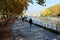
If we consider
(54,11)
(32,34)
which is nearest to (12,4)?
(32,34)

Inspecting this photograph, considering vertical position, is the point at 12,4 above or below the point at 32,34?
above

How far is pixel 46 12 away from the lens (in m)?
143

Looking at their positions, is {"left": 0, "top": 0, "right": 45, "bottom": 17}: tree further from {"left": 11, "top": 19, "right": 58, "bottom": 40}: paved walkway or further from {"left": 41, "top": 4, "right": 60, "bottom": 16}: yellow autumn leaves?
{"left": 41, "top": 4, "right": 60, "bottom": 16}: yellow autumn leaves

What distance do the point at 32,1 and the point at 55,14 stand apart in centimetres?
9566

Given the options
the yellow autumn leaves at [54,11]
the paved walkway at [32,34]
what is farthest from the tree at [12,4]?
the yellow autumn leaves at [54,11]

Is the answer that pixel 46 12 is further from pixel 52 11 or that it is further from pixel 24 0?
pixel 24 0

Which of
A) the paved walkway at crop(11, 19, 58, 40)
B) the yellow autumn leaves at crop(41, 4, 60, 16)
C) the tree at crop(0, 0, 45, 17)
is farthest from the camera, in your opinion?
the yellow autumn leaves at crop(41, 4, 60, 16)

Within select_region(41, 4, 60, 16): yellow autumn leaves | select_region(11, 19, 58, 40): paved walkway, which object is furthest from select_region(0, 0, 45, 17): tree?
select_region(41, 4, 60, 16): yellow autumn leaves

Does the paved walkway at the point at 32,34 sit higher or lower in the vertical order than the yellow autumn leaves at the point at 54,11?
higher

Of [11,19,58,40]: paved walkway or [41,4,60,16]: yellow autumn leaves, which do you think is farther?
[41,4,60,16]: yellow autumn leaves

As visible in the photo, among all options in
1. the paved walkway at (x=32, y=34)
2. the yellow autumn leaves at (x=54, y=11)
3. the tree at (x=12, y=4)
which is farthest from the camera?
the yellow autumn leaves at (x=54, y=11)

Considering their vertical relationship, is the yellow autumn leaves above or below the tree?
below

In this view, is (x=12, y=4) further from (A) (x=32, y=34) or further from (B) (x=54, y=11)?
(B) (x=54, y=11)

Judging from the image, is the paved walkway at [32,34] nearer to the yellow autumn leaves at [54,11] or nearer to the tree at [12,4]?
the tree at [12,4]
